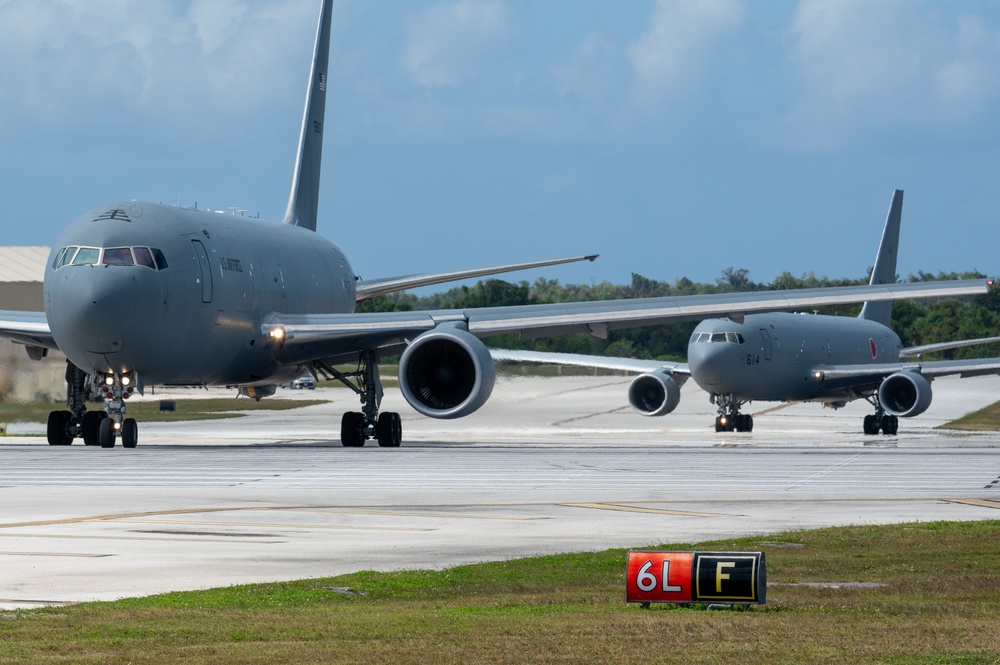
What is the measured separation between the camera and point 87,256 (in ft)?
90.6

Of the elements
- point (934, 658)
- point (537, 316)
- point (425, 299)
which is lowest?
point (934, 658)

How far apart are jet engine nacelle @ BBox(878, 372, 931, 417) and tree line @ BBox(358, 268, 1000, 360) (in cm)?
1653

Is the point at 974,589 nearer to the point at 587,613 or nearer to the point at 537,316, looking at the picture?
the point at 587,613

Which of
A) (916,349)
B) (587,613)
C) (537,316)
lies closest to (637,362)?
(916,349)

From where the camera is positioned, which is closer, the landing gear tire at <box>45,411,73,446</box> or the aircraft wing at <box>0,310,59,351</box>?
the landing gear tire at <box>45,411,73,446</box>

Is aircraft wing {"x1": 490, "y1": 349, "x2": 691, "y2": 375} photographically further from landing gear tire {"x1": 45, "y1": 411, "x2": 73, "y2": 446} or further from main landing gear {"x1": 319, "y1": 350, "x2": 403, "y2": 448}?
landing gear tire {"x1": 45, "y1": 411, "x2": 73, "y2": 446}

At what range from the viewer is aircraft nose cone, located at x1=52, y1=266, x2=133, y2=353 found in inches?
1068

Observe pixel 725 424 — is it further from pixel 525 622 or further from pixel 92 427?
pixel 525 622

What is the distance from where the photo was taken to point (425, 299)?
84.9 m

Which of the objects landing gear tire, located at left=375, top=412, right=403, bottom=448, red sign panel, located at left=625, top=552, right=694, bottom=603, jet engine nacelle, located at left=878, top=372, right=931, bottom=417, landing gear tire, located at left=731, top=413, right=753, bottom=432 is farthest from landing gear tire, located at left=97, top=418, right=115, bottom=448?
jet engine nacelle, located at left=878, top=372, right=931, bottom=417

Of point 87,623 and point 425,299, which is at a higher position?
point 425,299

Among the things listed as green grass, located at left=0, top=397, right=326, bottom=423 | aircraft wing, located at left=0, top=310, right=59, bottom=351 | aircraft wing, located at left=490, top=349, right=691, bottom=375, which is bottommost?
green grass, located at left=0, top=397, right=326, bottom=423

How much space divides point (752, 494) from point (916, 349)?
137 ft

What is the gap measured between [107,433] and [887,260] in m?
41.6
